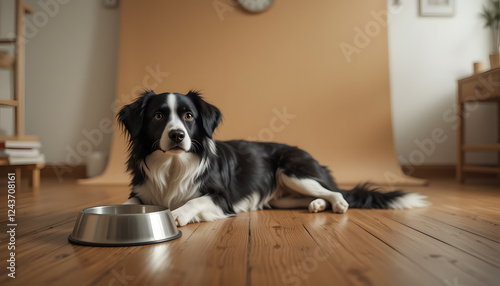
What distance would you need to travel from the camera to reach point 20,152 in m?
3.40

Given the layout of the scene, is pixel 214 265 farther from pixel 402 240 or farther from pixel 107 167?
pixel 107 167

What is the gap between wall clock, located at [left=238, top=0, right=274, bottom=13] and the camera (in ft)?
14.4

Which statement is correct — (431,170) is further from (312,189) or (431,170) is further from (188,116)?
(188,116)

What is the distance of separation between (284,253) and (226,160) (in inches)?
38.4

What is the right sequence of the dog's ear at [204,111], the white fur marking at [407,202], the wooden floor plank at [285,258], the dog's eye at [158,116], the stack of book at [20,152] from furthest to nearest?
the stack of book at [20,152], the white fur marking at [407,202], the dog's ear at [204,111], the dog's eye at [158,116], the wooden floor plank at [285,258]

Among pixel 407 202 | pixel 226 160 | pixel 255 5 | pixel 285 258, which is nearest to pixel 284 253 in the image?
pixel 285 258

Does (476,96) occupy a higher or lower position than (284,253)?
higher

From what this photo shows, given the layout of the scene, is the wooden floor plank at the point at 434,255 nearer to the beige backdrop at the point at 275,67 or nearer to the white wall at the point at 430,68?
the beige backdrop at the point at 275,67

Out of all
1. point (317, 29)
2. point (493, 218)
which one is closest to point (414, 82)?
point (317, 29)

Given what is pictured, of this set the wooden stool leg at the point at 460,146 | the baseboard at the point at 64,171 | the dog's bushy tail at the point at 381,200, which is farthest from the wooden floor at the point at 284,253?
the baseboard at the point at 64,171

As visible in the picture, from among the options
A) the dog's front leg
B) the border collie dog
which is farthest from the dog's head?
the dog's front leg

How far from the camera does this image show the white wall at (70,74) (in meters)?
4.68

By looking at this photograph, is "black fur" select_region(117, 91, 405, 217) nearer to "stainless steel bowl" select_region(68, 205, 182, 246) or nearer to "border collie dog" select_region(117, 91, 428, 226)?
"border collie dog" select_region(117, 91, 428, 226)

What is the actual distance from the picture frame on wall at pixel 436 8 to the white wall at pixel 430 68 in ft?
0.16
